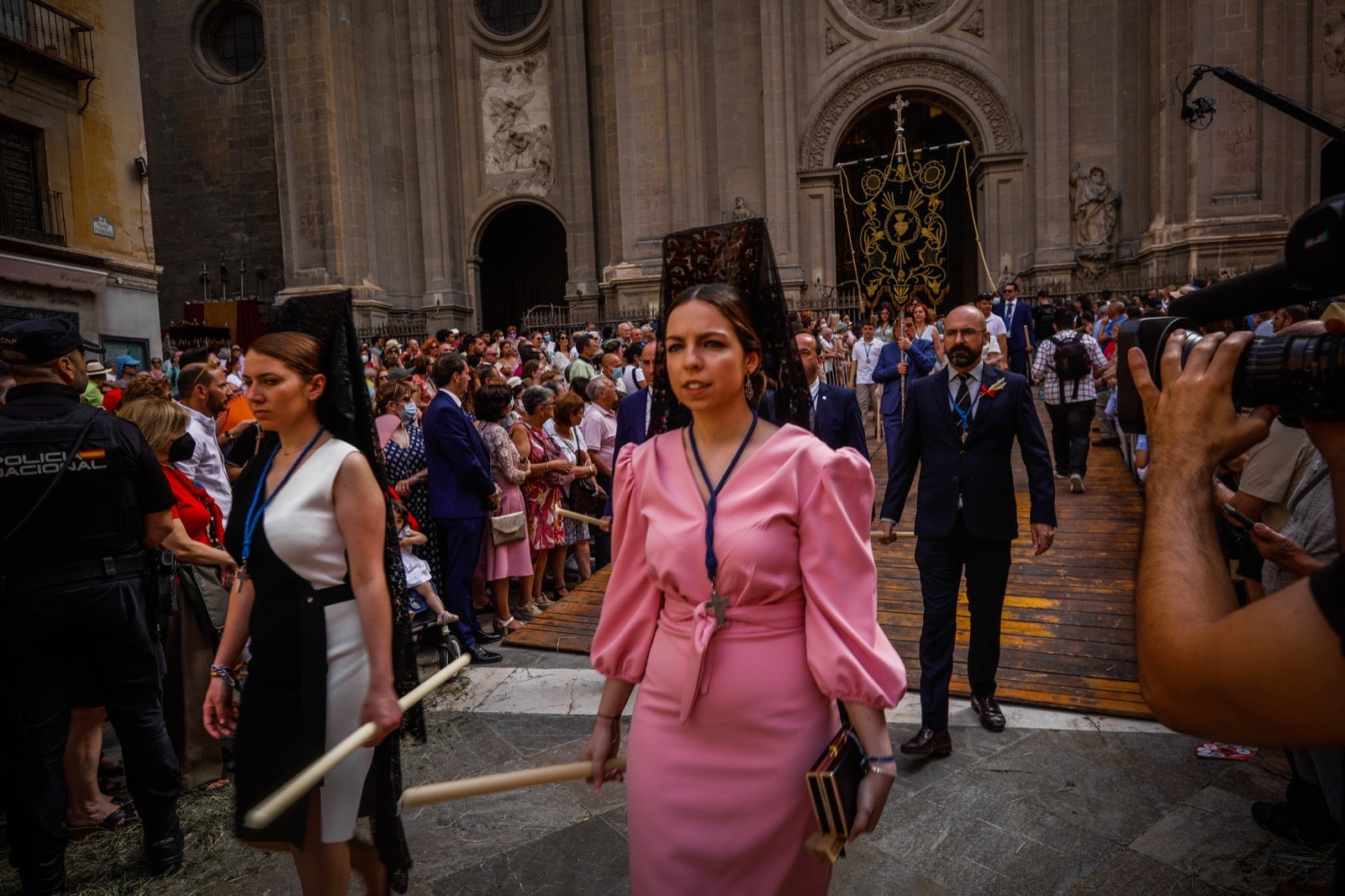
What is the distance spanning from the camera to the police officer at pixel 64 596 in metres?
3.21

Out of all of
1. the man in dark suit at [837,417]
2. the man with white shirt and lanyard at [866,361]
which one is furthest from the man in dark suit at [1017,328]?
the man in dark suit at [837,417]

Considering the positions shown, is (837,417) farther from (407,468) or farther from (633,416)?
(407,468)

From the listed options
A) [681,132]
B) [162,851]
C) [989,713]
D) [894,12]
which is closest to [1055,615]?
[989,713]

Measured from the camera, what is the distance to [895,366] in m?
9.97

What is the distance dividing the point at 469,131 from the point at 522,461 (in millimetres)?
18384

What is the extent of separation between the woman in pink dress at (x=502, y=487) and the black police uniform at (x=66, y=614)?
311 cm

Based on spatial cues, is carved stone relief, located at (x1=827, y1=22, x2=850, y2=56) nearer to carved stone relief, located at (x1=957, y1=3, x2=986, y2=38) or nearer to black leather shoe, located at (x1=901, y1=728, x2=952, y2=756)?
carved stone relief, located at (x1=957, y1=3, x2=986, y2=38)

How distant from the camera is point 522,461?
691 cm

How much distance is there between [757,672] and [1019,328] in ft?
42.1

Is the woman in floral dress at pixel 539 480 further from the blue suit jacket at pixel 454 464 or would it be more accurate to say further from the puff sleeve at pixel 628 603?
the puff sleeve at pixel 628 603

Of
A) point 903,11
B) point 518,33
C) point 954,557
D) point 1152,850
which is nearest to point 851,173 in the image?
point 903,11

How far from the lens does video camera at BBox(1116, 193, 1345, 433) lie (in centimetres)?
107

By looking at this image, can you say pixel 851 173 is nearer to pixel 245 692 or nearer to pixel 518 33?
pixel 518 33

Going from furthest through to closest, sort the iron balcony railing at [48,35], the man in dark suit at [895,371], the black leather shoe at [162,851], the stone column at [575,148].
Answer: the stone column at [575,148] < the iron balcony railing at [48,35] < the man in dark suit at [895,371] < the black leather shoe at [162,851]
